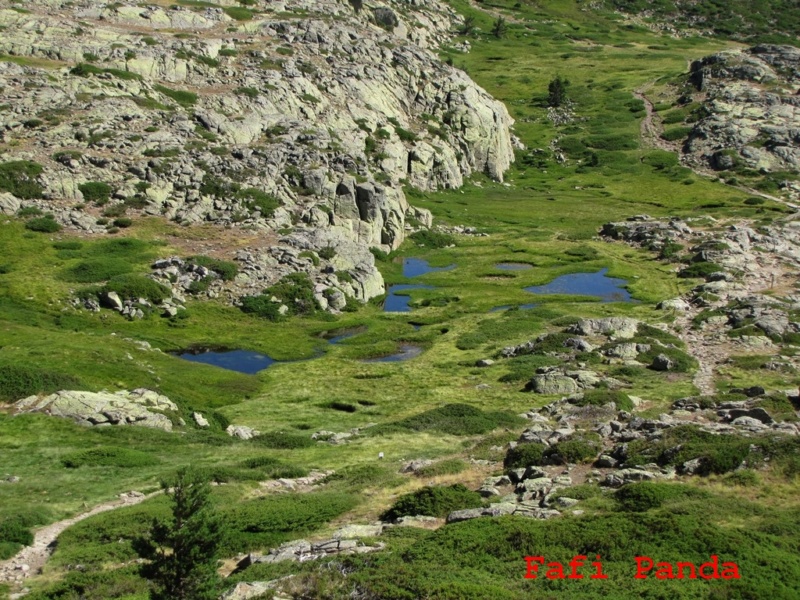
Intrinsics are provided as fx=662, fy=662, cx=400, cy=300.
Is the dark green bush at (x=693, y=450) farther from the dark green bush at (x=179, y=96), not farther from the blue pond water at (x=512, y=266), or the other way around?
the dark green bush at (x=179, y=96)

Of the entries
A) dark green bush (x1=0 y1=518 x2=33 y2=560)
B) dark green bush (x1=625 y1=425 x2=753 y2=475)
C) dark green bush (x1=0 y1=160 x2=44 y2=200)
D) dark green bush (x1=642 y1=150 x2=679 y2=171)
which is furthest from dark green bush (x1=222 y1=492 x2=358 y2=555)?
dark green bush (x1=642 y1=150 x2=679 y2=171)

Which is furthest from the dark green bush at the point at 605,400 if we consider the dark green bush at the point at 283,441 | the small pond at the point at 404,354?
the small pond at the point at 404,354

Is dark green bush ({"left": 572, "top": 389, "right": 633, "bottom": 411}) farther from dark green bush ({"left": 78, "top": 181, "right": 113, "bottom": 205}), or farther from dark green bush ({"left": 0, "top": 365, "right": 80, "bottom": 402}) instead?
dark green bush ({"left": 78, "top": 181, "right": 113, "bottom": 205})

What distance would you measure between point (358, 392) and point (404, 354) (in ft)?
47.8

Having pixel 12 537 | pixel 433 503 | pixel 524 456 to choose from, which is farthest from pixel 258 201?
pixel 433 503

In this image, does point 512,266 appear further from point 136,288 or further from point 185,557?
point 185,557

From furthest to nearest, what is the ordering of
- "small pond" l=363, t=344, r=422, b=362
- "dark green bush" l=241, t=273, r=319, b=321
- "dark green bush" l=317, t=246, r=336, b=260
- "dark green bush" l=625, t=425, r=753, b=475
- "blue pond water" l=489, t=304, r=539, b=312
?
"blue pond water" l=489, t=304, r=539, b=312, "dark green bush" l=317, t=246, r=336, b=260, "dark green bush" l=241, t=273, r=319, b=321, "small pond" l=363, t=344, r=422, b=362, "dark green bush" l=625, t=425, r=753, b=475

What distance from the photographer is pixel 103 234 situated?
269 ft

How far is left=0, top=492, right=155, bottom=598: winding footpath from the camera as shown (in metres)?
23.5

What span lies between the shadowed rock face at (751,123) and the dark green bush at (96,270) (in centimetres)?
15103

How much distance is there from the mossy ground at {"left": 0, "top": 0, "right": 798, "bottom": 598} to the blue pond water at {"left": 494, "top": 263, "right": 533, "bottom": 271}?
5.29 feet

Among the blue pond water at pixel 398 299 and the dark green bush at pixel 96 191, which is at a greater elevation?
the dark green bush at pixel 96 191

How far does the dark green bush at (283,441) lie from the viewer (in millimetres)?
42969

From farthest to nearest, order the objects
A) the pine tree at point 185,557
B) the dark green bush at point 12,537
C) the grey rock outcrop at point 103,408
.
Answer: the grey rock outcrop at point 103,408 → the dark green bush at point 12,537 → the pine tree at point 185,557
